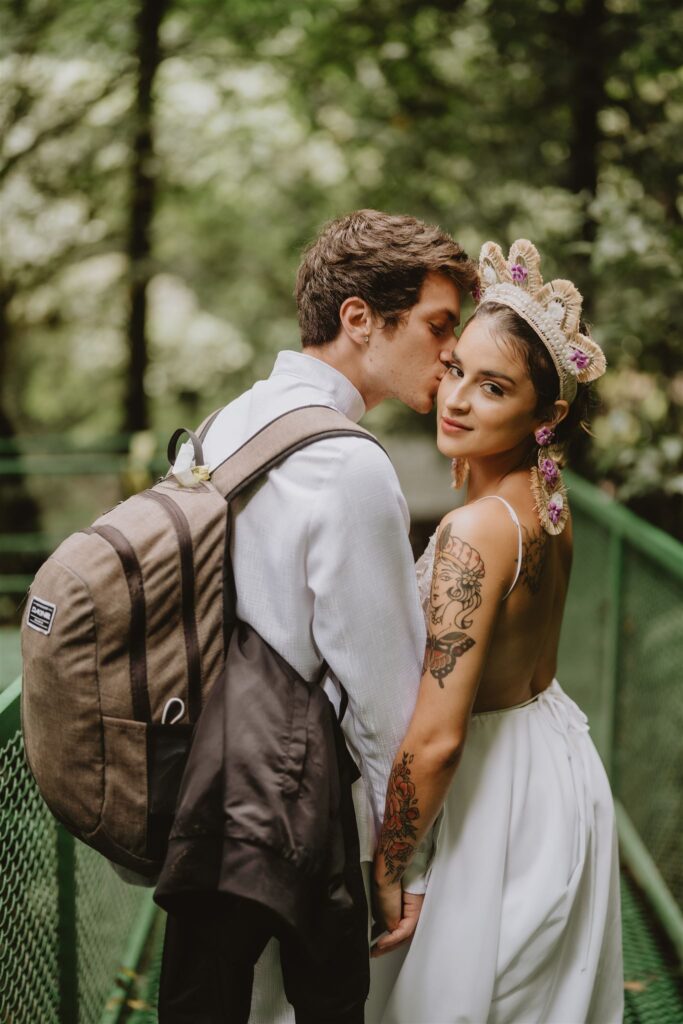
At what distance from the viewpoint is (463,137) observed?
21.5 ft

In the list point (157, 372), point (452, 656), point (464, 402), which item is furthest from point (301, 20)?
point (452, 656)

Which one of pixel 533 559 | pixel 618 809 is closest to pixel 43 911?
pixel 533 559

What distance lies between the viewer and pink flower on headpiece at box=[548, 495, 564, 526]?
2172mm

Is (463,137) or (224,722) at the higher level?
(463,137)

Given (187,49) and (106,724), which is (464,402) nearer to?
(106,724)

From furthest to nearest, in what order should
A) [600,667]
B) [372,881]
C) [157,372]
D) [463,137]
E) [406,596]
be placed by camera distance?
1. [157,372]
2. [463,137]
3. [600,667]
4. [372,881]
5. [406,596]

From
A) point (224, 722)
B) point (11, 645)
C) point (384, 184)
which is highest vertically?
point (384, 184)

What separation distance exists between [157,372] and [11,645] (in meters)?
6.77

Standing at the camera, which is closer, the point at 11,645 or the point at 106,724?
the point at 106,724

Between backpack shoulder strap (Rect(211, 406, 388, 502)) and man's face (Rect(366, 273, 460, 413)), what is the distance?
0.29 metres

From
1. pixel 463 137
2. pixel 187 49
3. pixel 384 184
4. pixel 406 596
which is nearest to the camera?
pixel 406 596

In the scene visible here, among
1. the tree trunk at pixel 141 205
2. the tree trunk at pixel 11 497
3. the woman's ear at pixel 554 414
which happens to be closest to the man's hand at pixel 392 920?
the woman's ear at pixel 554 414

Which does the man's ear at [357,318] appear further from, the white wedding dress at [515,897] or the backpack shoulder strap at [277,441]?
the white wedding dress at [515,897]

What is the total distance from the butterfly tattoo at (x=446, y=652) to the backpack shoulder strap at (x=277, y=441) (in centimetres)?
43
